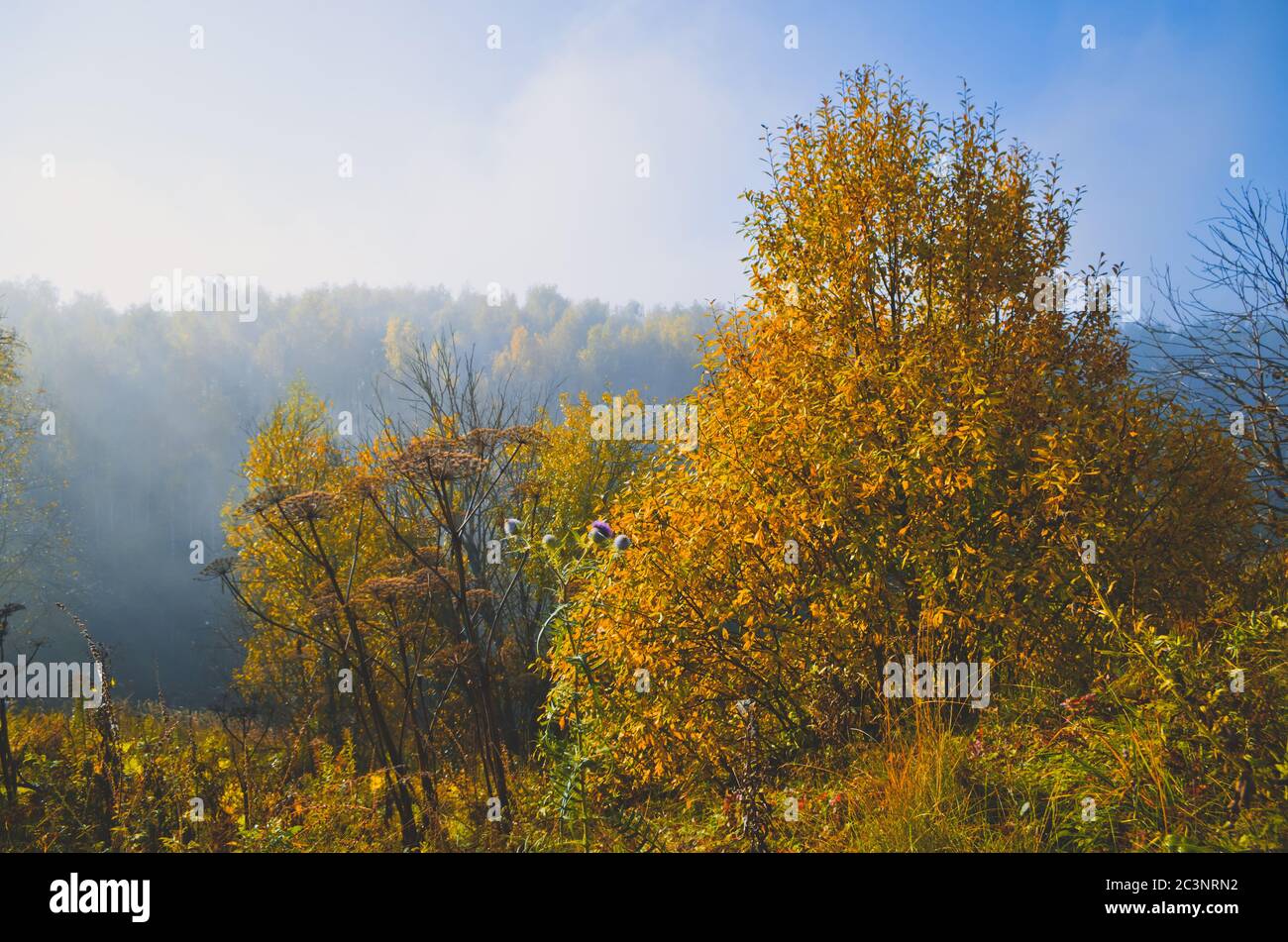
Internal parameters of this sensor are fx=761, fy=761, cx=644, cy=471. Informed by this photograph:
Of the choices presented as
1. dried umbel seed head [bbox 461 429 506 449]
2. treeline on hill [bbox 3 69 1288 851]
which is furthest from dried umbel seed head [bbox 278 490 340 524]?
dried umbel seed head [bbox 461 429 506 449]

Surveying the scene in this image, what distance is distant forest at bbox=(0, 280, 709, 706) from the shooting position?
4222cm

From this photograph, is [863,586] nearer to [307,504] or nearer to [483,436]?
[483,436]

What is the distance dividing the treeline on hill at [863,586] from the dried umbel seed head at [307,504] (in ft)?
0.10

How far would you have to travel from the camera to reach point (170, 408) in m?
79.5

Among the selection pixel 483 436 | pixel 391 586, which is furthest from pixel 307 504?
pixel 483 436

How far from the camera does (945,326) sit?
20.6ft

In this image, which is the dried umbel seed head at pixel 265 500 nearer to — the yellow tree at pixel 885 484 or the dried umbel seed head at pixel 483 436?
the dried umbel seed head at pixel 483 436

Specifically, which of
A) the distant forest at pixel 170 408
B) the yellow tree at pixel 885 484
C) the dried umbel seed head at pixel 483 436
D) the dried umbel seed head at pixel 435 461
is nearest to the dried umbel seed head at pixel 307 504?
the dried umbel seed head at pixel 435 461

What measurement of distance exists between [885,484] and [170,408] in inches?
3545

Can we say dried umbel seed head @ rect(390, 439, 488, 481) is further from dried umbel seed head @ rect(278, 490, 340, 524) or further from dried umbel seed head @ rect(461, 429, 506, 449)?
dried umbel seed head @ rect(278, 490, 340, 524)

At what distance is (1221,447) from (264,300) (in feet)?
413

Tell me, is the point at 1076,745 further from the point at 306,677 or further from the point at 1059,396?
the point at 306,677

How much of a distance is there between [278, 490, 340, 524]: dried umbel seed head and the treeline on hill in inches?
1.3
